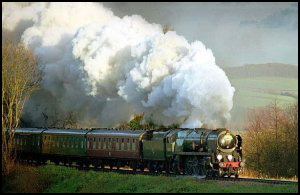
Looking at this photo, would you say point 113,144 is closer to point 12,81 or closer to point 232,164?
point 12,81

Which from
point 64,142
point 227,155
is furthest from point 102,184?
point 64,142

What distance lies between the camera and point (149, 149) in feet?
108

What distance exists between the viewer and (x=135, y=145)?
33.9 m

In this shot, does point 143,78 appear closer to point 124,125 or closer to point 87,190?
point 87,190

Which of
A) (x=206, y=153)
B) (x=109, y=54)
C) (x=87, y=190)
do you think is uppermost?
(x=109, y=54)

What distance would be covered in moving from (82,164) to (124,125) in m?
8.76

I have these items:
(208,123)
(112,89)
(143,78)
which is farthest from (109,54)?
(208,123)

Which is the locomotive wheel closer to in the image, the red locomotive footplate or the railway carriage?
the red locomotive footplate

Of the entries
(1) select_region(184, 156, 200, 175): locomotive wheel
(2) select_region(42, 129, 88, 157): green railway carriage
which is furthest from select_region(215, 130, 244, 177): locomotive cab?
(2) select_region(42, 129, 88, 157): green railway carriage

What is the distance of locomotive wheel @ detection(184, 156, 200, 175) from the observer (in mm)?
29859

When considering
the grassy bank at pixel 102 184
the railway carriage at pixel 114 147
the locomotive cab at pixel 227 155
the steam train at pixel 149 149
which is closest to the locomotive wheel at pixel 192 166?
the steam train at pixel 149 149

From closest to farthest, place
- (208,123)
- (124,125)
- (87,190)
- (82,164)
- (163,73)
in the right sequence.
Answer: (87,190) → (208,123) → (163,73) → (82,164) → (124,125)

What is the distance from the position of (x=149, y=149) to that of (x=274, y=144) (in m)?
10.6

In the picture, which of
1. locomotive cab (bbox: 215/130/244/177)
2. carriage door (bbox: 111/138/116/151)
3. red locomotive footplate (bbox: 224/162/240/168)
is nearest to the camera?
locomotive cab (bbox: 215/130/244/177)
